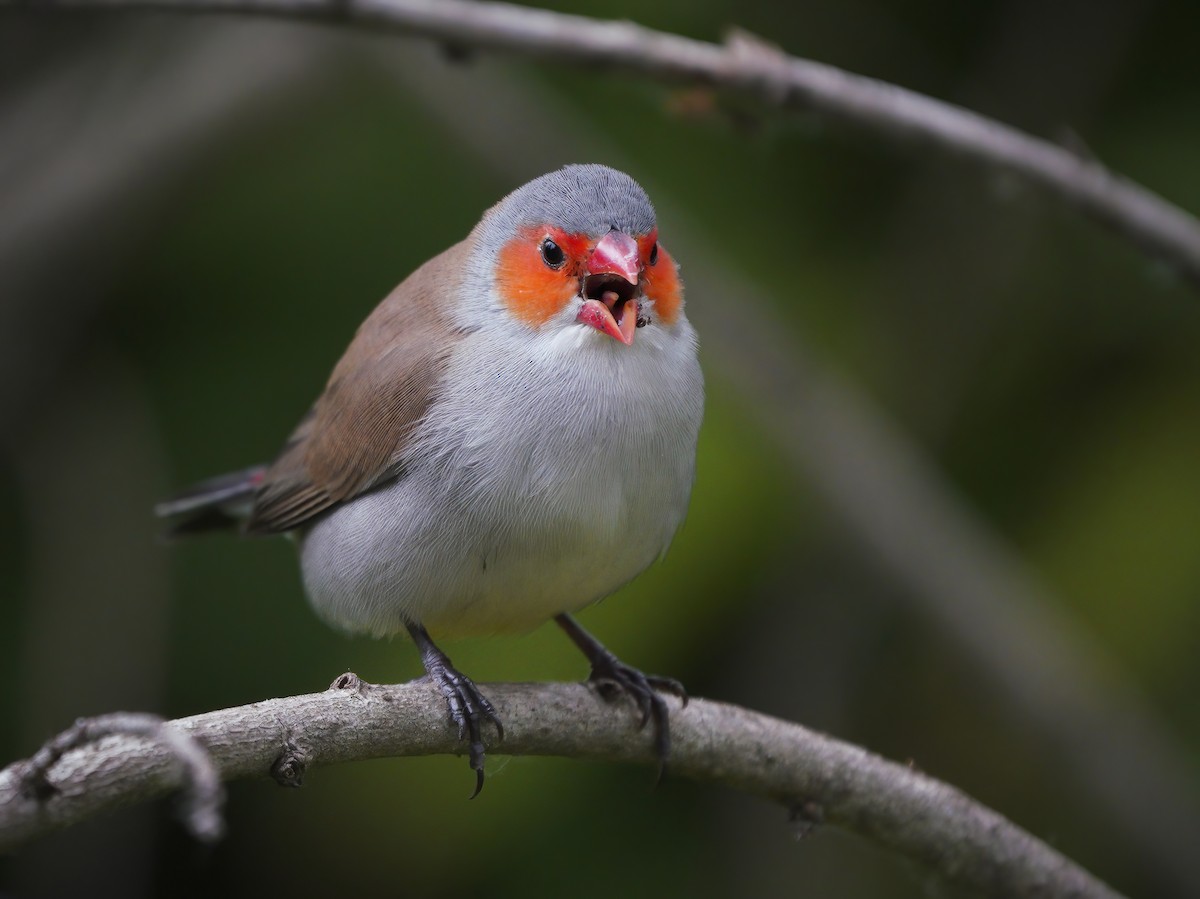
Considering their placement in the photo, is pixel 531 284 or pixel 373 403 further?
pixel 373 403

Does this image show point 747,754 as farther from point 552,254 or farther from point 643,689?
point 552,254

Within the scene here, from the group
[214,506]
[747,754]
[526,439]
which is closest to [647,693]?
[747,754]

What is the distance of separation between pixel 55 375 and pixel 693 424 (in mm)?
3272

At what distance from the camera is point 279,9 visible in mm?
3348

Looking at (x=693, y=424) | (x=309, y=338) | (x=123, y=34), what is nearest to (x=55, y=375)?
(x=309, y=338)

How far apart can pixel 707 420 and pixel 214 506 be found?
187cm

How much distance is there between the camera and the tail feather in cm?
405

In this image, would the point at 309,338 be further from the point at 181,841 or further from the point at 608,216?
the point at 608,216

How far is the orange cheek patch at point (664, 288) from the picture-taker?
301 centimetres

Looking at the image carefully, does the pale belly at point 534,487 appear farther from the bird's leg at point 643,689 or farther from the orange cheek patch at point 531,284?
the bird's leg at point 643,689

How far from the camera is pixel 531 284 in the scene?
303cm

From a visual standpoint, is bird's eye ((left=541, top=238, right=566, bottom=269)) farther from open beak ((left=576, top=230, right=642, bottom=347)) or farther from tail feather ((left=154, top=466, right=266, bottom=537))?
tail feather ((left=154, top=466, right=266, bottom=537))

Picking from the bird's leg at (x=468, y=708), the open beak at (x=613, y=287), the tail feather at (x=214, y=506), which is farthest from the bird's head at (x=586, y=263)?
the tail feather at (x=214, y=506)

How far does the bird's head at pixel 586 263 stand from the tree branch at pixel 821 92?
585 mm
